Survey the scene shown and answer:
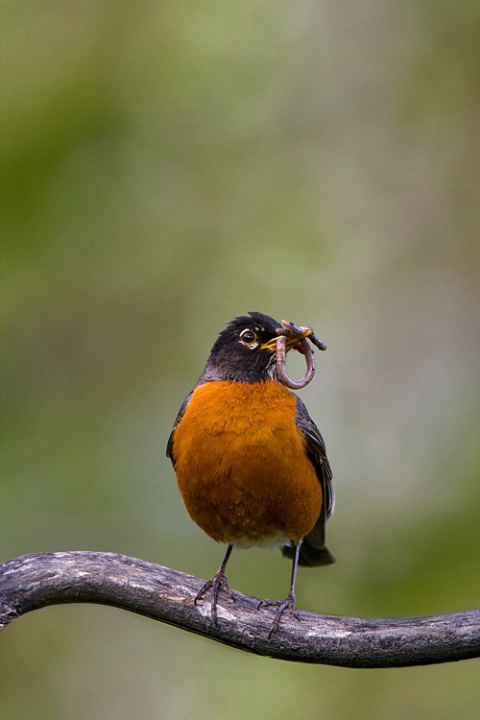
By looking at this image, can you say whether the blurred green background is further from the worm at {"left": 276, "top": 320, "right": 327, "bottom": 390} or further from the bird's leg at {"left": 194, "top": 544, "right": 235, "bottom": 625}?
the worm at {"left": 276, "top": 320, "right": 327, "bottom": 390}

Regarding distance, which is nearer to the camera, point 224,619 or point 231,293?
point 224,619

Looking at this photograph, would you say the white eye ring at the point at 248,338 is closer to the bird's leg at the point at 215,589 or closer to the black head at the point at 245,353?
the black head at the point at 245,353

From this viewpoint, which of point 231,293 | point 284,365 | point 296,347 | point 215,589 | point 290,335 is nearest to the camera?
point 215,589

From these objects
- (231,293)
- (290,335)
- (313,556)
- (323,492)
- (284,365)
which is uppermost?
(231,293)

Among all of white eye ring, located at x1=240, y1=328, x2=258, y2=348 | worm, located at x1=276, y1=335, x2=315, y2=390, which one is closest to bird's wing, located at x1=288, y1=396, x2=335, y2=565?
worm, located at x1=276, y1=335, x2=315, y2=390

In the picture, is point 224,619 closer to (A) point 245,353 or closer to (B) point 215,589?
(B) point 215,589

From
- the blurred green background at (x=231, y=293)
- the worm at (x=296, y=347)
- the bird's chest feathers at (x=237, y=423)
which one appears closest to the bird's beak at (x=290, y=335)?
the worm at (x=296, y=347)

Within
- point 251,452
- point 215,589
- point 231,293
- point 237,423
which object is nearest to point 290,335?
point 237,423
